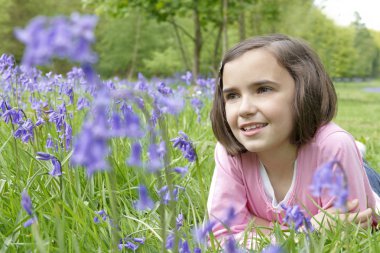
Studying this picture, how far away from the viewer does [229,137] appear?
8.50 ft

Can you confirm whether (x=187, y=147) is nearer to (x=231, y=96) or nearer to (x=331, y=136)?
(x=231, y=96)

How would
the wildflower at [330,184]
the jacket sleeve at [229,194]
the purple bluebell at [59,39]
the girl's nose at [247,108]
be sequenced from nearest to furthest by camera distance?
the purple bluebell at [59,39], the wildflower at [330,184], the girl's nose at [247,108], the jacket sleeve at [229,194]

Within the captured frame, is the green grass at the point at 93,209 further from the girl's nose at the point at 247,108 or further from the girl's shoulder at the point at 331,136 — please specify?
the girl's shoulder at the point at 331,136

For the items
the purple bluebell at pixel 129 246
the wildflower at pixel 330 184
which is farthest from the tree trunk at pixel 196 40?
the wildflower at pixel 330 184

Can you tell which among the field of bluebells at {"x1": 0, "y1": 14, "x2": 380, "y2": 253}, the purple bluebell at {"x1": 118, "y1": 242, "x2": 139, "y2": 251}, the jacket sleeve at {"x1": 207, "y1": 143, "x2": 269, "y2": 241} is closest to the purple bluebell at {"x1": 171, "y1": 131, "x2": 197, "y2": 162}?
the field of bluebells at {"x1": 0, "y1": 14, "x2": 380, "y2": 253}

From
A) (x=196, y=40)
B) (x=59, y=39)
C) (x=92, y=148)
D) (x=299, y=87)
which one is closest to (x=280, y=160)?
(x=299, y=87)

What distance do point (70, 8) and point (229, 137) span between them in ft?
120

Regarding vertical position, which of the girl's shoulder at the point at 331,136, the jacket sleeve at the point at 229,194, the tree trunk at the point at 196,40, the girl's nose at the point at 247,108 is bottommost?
the jacket sleeve at the point at 229,194

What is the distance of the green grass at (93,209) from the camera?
5.67ft

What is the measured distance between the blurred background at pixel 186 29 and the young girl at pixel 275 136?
81 centimetres

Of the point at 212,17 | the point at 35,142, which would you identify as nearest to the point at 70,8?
the point at 212,17

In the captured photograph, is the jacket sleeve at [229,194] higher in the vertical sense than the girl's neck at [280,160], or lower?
lower

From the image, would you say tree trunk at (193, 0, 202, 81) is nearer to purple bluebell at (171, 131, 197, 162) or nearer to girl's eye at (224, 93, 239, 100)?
girl's eye at (224, 93, 239, 100)

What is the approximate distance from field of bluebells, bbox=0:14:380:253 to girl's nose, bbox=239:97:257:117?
0.29m
